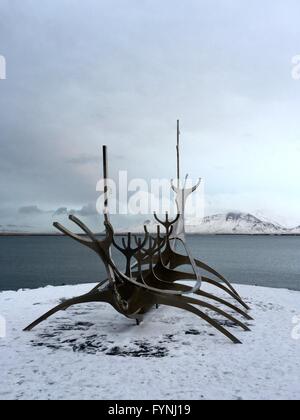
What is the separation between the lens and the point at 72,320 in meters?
9.86

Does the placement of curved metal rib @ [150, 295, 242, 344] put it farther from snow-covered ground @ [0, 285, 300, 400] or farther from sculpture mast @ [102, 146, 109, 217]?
sculpture mast @ [102, 146, 109, 217]

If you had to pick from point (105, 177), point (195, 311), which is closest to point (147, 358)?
point (195, 311)

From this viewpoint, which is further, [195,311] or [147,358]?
[195,311]

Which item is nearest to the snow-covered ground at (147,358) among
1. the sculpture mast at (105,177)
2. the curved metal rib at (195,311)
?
the curved metal rib at (195,311)

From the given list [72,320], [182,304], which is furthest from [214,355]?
[72,320]

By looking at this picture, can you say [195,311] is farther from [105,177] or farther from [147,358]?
[105,177]

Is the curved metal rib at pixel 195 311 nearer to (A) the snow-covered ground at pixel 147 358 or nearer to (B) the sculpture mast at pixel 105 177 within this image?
(A) the snow-covered ground at pixel 147 358

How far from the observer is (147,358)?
7059 mm

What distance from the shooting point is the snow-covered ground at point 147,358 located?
226 inches

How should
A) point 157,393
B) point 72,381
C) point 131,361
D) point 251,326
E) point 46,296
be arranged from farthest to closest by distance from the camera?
1. point 46,296
2. point 251,326
3. point 131,361
4. point 72,381
5. point 157,393

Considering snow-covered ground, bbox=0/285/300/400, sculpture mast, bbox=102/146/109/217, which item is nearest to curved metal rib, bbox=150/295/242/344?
snow-covered ground, bbox=0/285/300/400

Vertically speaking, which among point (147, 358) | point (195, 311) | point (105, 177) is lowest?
point (147, 358)
